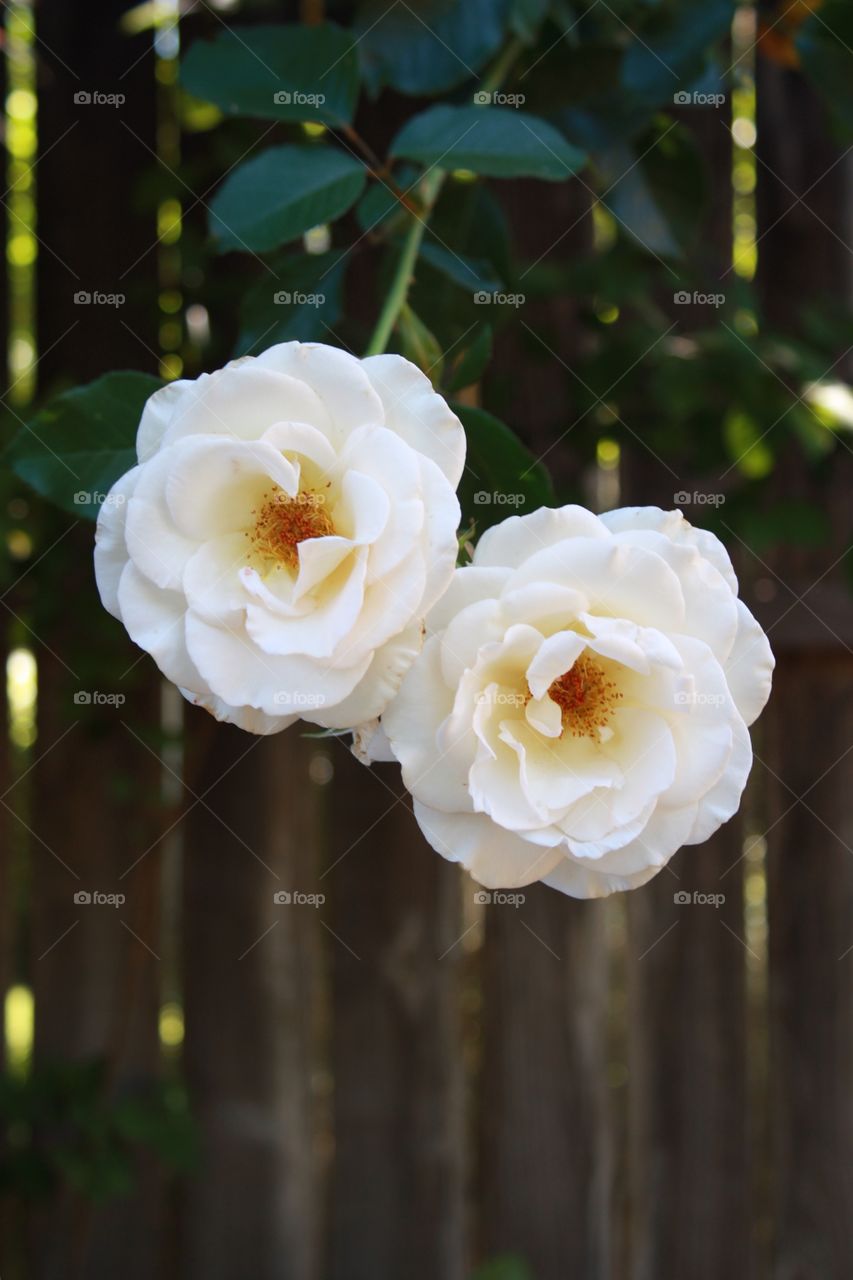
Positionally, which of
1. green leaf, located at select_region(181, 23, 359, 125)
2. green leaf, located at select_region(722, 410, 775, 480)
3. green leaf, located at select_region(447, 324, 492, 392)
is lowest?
green leaf, located at select_region(447, 324, 492, 392)

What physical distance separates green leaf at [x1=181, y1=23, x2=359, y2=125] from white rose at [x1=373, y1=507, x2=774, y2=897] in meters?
0.47

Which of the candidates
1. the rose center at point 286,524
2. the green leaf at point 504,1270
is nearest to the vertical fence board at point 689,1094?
the green leaf at point 504,1270

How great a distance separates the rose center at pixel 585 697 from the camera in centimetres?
58

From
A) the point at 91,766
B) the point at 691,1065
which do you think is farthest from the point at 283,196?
the point at 691,1065

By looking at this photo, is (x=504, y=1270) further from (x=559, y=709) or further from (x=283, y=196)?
(x=283, y=196)

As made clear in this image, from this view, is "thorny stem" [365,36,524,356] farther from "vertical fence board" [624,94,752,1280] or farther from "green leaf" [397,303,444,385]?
"vertical fence board" [624,94,752,1280]

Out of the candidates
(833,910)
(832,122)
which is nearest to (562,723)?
(832,122)

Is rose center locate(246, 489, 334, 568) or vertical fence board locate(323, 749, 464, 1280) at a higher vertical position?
rose center locate(246, 489, 334, 568)

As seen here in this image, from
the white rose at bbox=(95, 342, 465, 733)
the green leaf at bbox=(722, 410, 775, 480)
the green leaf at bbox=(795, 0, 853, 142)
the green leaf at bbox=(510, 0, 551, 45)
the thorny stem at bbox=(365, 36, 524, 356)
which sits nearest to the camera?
the white rose at bbox=(95, 342, 465, 733)

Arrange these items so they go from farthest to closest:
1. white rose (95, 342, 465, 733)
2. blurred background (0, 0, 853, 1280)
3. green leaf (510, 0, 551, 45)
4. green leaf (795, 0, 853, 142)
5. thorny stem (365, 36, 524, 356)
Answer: blurred background (0, 0, 853, 1280) < green leaf (795, 0, 853, 142) < green leaf (510, 0, 551, 45) < thorny stem (365, 36, 524, 356) < white rose (95, 342, 465, 733)

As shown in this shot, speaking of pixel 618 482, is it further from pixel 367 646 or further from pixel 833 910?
pixel 367 646

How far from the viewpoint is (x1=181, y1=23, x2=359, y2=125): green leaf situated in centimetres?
84

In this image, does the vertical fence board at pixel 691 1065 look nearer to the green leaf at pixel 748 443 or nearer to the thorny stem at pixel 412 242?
the green leaf at pixel 748 443

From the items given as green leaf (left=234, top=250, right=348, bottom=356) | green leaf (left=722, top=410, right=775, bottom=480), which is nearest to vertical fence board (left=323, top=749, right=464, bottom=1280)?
green leaf (left=722, top=410, right=775, bottom=480)
